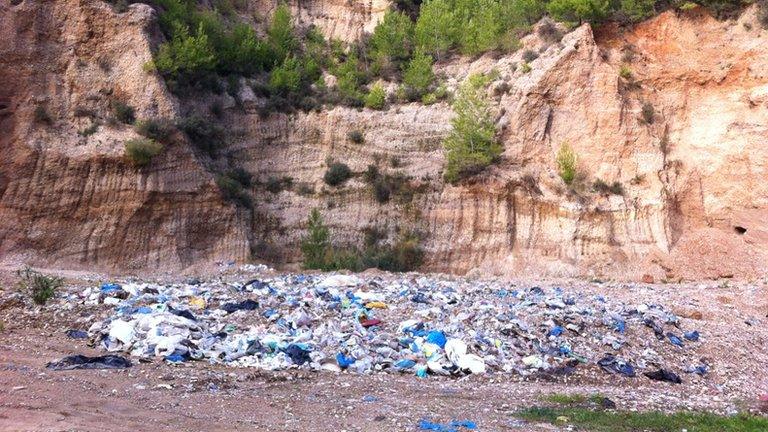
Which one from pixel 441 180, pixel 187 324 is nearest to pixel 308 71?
pixel 441 180

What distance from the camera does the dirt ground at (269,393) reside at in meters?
6.93

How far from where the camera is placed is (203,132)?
87.5 ft

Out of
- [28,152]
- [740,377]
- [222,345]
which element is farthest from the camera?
[28,152]

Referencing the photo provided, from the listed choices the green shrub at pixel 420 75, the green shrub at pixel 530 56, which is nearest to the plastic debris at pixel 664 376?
the green shrub at pixel 530 56

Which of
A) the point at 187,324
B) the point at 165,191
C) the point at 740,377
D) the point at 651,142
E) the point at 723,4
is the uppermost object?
the point at 723,4

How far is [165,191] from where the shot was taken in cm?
2438

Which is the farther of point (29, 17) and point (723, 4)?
point (723, 4)

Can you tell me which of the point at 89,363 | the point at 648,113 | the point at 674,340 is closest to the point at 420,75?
the point at 648,113

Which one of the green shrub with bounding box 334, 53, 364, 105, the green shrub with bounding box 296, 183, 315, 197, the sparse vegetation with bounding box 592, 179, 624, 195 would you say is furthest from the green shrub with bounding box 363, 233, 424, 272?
the green shrub with bounding box 334, 53, 364, 105

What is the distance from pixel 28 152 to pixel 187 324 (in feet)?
50.5

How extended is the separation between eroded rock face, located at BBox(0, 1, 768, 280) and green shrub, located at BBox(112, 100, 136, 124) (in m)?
0.40

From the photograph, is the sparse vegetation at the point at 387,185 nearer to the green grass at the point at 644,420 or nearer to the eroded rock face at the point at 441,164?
the eroded rock face at the point at 441,164

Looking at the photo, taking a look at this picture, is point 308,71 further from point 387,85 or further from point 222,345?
point 222,345

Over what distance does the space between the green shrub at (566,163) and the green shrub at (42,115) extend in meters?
18.4
